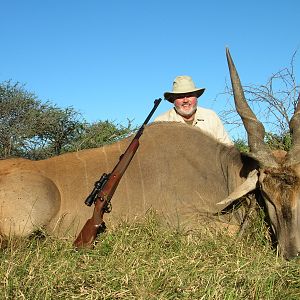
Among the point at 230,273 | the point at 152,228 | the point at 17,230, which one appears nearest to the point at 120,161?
the point at 152,228

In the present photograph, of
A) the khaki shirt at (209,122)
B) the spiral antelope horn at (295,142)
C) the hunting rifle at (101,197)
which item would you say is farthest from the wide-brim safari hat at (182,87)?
the spiral antelope horn at (295,142)

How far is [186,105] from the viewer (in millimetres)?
4809

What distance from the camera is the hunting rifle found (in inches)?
128

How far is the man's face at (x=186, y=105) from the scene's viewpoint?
4785 millimetres

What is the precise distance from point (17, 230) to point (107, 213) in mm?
624

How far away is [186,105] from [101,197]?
1.60m

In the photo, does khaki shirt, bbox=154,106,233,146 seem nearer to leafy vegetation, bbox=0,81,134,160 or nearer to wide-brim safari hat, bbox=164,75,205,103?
wide-brim safari hat, bbox=164,75,205,103

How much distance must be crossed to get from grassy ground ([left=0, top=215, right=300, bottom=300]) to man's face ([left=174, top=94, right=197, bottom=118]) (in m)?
1.65

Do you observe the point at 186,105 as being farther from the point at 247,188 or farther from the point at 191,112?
the point at 247,188

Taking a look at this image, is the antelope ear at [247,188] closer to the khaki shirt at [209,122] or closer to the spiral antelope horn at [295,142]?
the spiral antelope horn at [295,142]

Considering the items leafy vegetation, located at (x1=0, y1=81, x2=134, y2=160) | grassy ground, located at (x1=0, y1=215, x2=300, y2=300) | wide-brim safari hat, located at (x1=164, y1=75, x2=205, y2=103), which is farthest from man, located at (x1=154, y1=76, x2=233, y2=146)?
Answer: leafy vegetation, located at (x1=0, y1=81, x2=134, y2=160)

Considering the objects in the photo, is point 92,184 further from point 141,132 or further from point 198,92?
point 198,92

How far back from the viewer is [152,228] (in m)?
3.40

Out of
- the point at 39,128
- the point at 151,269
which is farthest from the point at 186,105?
the point at 39,128
